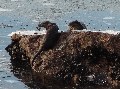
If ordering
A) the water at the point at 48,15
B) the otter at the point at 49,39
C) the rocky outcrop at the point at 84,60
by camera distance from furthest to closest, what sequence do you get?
1. the water at the point at 48,15
2. the otter at the point at 49,39
3. the rocky outcrop at the point at 84,60

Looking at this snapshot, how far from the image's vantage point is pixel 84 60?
22.1 meters

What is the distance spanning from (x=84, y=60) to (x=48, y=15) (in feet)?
79.5

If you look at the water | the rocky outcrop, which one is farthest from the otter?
the water

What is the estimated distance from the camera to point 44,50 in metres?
23.9

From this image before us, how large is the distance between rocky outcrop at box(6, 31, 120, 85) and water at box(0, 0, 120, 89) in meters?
1.29

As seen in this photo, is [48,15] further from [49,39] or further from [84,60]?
[84,60]

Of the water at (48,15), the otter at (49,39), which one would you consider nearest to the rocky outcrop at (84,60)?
the otter at (49,39)

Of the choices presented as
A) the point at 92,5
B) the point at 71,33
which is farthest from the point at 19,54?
the point at 92,5

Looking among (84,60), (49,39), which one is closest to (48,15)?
(49,39)

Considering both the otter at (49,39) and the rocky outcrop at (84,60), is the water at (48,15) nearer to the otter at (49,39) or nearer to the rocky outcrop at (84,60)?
the rocky outcrop at (84,60)

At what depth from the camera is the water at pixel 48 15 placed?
2642 cm

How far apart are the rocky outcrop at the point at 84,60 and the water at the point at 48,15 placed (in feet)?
4.24

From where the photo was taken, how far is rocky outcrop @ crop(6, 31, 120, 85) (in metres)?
21.6

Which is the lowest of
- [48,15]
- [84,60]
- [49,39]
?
[48,15]
